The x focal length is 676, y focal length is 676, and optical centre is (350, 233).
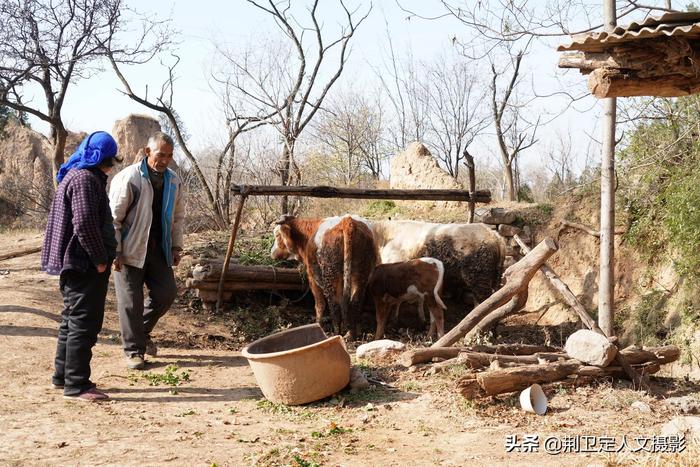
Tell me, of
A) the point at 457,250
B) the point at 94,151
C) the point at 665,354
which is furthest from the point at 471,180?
the point at 94,151

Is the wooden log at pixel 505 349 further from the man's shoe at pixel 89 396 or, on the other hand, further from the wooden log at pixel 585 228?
the wooden log at pixel 585 228

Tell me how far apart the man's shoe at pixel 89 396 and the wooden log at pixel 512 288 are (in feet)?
11.1

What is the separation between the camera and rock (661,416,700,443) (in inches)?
187

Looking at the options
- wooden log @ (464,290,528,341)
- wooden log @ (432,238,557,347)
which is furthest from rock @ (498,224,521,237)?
wooden log @ (432,238,557,347)

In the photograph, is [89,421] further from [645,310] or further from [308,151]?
[308,151]

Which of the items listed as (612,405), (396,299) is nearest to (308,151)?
(396,299)

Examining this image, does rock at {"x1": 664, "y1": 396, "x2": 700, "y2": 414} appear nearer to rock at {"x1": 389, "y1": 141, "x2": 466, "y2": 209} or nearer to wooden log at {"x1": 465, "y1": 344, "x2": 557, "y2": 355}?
wooden log at {"x1": 465, "y1": 344, "x2": 557, "y2": 355}

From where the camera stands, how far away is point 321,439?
5035 mm

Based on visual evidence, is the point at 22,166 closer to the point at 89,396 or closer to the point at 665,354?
the point at 89,396

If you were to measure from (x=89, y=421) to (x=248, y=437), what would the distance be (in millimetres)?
1296

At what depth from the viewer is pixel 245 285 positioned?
10508 mm

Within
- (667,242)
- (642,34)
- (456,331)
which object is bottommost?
(456,331)

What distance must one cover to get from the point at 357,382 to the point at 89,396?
7.65 ft

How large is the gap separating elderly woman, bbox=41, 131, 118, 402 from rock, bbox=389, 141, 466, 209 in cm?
937
